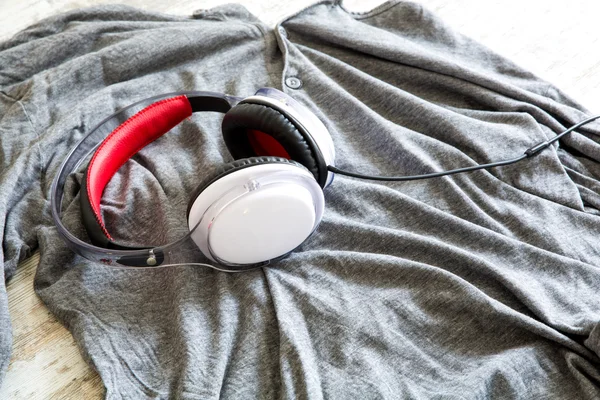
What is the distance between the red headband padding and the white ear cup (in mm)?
179

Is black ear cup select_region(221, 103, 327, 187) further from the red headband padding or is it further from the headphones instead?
the red headband padding

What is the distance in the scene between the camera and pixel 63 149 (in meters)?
0.86

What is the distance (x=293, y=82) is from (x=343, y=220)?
0.26 m

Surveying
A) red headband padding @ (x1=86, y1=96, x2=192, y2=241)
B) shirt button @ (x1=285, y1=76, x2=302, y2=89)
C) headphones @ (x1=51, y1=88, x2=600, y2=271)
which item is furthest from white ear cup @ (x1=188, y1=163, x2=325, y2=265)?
shirt button @ (x1=285, y1=76, x2=302, y2=89)

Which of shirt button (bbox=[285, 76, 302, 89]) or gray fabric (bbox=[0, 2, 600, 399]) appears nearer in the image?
gray fabric (bbox=[0, 2, 600, 399])

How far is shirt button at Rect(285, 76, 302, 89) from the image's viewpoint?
3.02 ft

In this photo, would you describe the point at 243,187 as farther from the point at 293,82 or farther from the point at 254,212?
the point at 293,82

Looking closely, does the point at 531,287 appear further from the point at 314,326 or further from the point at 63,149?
the point at 63,149

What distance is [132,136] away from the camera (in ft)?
2.70

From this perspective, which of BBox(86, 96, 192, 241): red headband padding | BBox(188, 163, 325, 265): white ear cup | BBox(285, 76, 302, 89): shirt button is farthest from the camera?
BBox(285, 76, 302, 89): shirt button

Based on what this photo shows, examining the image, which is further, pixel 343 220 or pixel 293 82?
pixel 293 82

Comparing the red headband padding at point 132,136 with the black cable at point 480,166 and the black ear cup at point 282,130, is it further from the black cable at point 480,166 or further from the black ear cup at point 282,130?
the black cable at point 480,166

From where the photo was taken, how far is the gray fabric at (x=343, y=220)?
2.13ft

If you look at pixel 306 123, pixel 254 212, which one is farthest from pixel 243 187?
pixel 306 123
